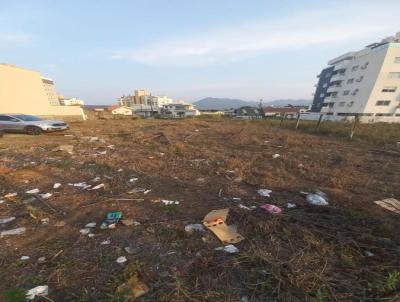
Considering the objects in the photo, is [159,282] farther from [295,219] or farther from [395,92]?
[395,92]

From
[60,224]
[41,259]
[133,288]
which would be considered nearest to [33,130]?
[60,224]

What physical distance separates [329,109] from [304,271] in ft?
172

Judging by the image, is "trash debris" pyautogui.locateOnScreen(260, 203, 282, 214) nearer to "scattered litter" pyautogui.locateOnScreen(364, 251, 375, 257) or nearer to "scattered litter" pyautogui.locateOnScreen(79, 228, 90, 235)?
"scattered litter" pyautogui.locateOnScreen(364, 251, 375, 257)

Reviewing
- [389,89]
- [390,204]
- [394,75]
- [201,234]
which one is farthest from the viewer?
[389,89]

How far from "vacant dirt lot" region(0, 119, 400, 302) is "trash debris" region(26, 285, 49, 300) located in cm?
6

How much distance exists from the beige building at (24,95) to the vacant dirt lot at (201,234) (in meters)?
15.1

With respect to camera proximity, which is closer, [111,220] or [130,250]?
[130,250]

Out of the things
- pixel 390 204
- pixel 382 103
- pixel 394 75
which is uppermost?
pixel 394 75

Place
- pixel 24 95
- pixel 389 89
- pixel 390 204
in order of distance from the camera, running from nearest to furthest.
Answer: pixel 390 204 → pixel 24 95 → pixel 389 89

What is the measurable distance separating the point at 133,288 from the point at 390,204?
4315 mm

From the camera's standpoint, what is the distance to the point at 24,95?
18391mm

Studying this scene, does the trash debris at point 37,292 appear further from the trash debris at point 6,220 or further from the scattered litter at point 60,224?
the trash debris at point 6,220

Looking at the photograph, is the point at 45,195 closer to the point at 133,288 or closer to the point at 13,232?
the point at 13,232

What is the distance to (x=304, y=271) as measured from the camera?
224cm
